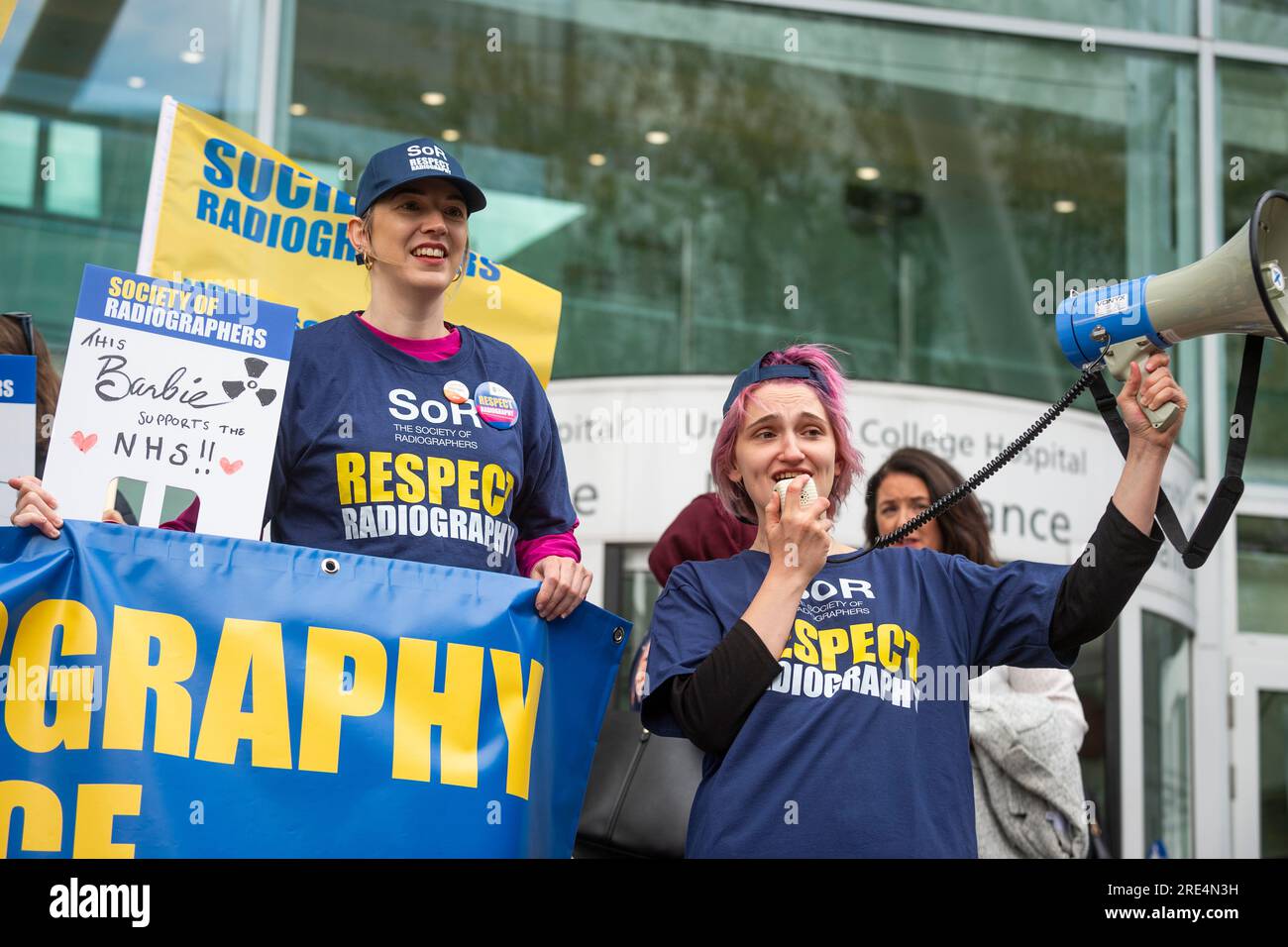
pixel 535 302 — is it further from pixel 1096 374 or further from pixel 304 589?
pixel 1096 374

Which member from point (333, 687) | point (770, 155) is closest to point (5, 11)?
point (333, 687)

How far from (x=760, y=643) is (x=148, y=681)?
118 centimetres

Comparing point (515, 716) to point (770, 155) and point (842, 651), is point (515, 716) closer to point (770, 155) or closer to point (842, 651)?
point (842, 651)

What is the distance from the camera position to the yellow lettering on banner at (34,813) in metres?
3.08

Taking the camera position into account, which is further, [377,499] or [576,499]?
[576,499]

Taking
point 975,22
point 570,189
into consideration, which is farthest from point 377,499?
point 975,22

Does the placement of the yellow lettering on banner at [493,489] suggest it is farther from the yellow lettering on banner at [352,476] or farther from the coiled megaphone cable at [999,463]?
the coiled megaphone cable at [999,463]

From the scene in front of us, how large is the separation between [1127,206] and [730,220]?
2.73 metres

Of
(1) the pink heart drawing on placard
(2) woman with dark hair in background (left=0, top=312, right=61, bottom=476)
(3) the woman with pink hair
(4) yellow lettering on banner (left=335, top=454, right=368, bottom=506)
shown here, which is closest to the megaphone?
(3) the woman with pink hair

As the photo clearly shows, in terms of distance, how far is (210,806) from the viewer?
3133 mm

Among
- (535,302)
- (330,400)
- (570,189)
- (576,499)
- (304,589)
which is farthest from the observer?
(570,189)

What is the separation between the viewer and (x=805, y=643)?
3010mm
